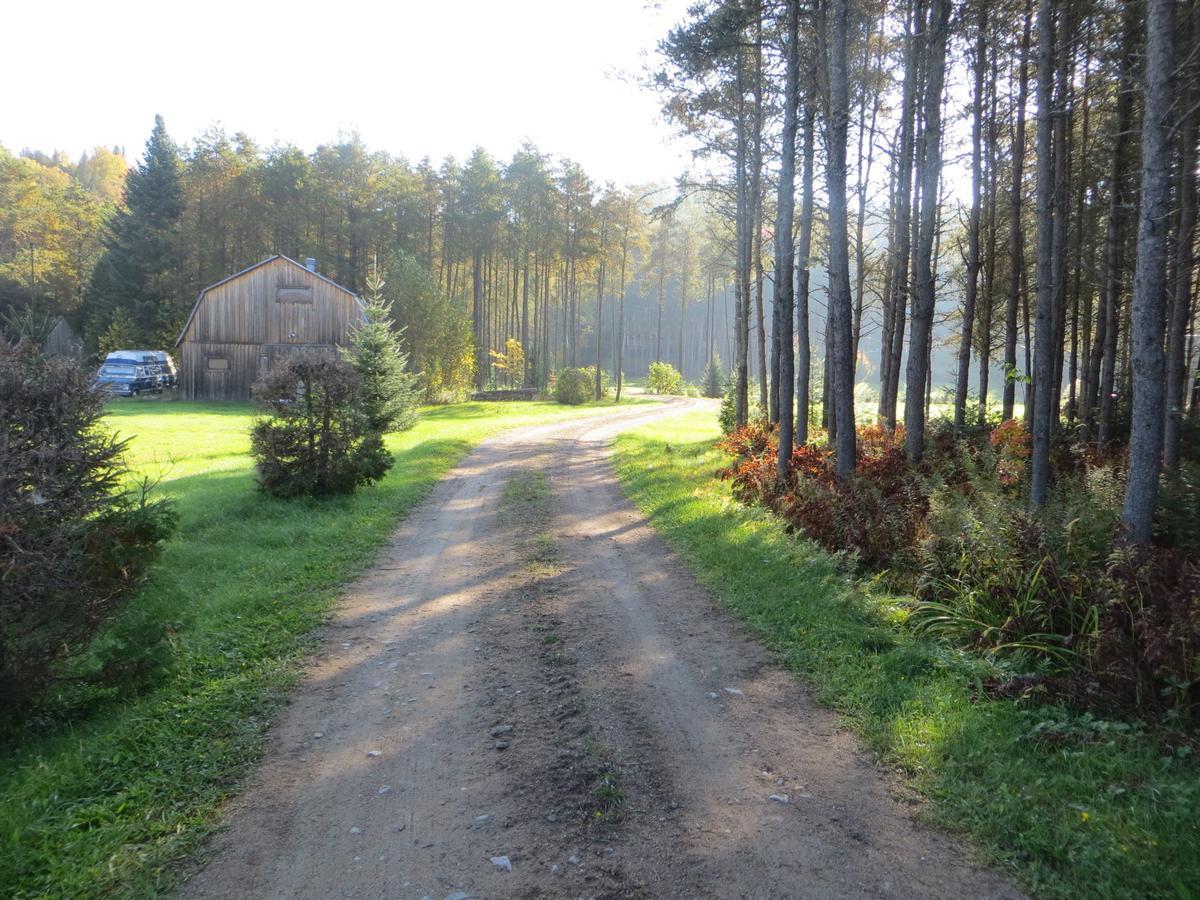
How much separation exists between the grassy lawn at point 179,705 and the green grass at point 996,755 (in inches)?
166

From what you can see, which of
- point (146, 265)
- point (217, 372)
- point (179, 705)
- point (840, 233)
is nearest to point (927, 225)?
point (840, 233)

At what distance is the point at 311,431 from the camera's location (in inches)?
502

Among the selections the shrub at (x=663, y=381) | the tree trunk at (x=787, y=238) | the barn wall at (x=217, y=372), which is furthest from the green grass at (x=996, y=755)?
the shrub at (x=663, y=381)

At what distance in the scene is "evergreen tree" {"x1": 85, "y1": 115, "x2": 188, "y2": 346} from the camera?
161 feet

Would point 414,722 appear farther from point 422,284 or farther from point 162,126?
point 162,126

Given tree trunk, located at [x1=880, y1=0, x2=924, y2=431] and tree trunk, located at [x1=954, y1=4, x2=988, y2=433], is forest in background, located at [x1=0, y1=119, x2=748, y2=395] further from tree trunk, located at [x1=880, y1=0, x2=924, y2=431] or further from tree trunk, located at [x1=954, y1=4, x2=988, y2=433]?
tree trunk, located at [x1=954, y1=4, x2=988, y2=433]

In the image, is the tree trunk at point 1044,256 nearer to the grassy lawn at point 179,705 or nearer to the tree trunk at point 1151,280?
the tree trunk at point 1151,280

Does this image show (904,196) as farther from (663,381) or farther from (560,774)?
(663,381)

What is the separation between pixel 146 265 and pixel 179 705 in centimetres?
5334

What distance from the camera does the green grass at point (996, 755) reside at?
363cm

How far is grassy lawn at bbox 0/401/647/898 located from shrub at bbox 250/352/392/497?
599 millimetres

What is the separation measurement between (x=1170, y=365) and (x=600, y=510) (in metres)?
9.50

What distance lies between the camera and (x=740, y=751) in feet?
16.0

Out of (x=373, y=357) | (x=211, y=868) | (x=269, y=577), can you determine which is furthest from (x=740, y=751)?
(x=373, y=357)
